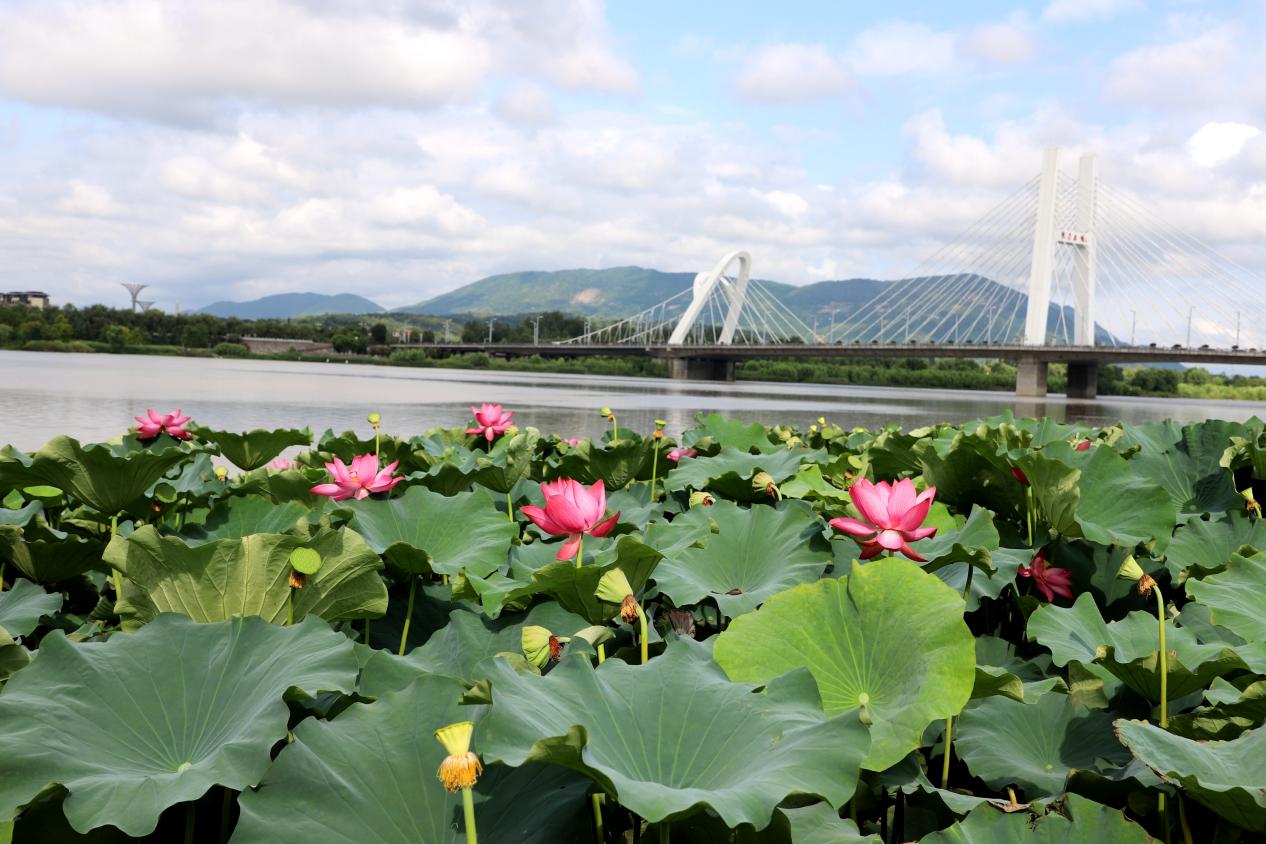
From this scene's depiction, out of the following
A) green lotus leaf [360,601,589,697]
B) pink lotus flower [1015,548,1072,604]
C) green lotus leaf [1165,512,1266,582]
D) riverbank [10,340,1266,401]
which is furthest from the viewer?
riverbank [10,340,1266,401]

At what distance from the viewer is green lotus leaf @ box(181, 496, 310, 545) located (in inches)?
72.7

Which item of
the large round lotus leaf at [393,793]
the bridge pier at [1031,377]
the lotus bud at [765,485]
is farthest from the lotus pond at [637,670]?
the bridge pier at [1031,377]

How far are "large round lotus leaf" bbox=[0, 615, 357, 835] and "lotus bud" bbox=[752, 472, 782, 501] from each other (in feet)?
4.48

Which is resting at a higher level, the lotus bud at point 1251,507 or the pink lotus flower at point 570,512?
the pink lotus flower at point 570,512

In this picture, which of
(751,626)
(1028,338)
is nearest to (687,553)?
(751,626)

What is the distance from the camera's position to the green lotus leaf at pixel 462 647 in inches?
41.9

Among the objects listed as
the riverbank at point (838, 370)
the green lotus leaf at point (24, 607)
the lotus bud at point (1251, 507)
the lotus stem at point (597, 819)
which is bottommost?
the riverbank at point (838, 370)

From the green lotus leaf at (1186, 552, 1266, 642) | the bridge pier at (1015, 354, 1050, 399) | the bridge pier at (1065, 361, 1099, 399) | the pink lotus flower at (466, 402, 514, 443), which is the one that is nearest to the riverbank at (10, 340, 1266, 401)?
the bridge pier at (1065, 361, 1099, 399)

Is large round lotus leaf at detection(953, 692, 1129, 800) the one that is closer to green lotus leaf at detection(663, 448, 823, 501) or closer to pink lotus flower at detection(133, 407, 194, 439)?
green lotus leaf at detection(663, 448, 823, 501)

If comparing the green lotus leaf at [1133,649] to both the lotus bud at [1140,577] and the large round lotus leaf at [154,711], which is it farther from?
the large round lotus leaf at [154,711]

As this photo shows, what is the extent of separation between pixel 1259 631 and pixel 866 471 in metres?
1.41

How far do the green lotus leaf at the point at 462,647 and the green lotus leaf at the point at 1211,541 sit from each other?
1365 millimetres

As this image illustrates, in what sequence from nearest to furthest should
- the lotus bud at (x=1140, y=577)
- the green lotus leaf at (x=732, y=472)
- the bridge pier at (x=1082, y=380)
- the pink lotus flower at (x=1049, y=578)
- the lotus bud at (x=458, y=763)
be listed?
the lotus bud at (x=458, y=763) → the lotus bud at (x=1140, y=577) → the pink lotus flower at (x=1049, y=578) → the green lotus leaf at (x=732, y=472) → the bridge pier at (x=1082, y=380)

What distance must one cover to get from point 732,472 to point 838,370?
5955 centimetres
